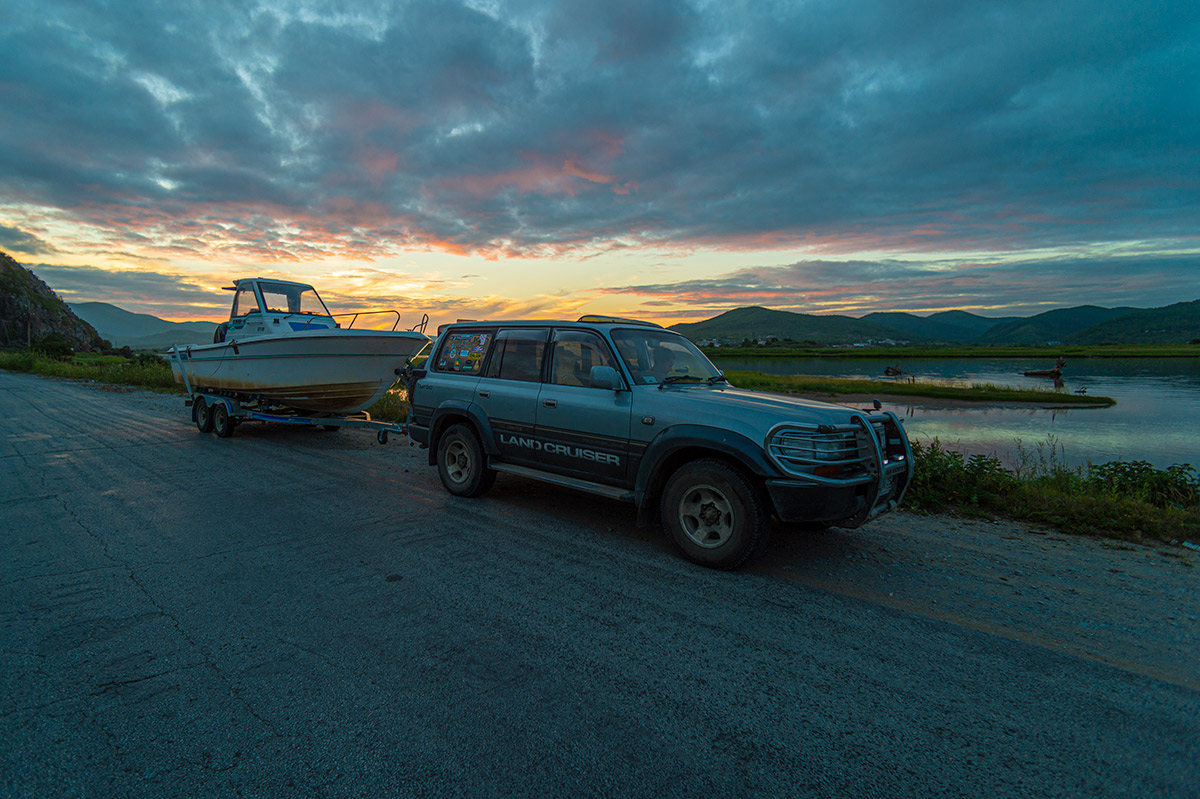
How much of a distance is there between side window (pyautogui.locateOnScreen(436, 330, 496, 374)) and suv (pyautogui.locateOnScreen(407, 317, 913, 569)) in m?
0.02

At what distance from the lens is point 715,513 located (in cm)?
454

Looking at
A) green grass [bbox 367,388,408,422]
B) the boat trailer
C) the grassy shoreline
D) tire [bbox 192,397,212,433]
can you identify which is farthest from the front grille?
tire [bbox 192,397,212,433]

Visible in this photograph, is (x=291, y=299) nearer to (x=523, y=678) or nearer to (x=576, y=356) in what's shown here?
(x=576, y=356)

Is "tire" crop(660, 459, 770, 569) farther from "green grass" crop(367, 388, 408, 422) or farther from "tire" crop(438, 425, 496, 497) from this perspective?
"green grass" crop(367, 388, 408, 422)

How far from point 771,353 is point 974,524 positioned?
86951mm

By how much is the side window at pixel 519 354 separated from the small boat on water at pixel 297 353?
333cm

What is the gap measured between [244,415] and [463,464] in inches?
255

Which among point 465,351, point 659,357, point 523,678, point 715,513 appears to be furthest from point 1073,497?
point 465,351

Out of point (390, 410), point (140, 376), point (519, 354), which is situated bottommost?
point (390, 410)

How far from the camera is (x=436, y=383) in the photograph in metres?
6.90

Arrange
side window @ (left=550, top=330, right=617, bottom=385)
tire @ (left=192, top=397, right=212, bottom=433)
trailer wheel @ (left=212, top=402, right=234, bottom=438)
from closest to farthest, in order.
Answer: side window @ (left=550, top=330, right=617, bottom=385) < trailer wheel @ (left=212, top=402, right=234, bottom=438) < tire @ (left=192, top=397, right=212, bottom=433)

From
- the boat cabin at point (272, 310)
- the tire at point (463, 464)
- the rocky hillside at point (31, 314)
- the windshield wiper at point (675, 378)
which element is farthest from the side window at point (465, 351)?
the rocky hillside at point (31, 314)

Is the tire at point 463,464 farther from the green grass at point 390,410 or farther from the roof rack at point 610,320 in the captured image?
the green grass at point 390,410

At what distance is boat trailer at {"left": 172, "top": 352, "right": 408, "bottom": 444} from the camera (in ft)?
33.2
